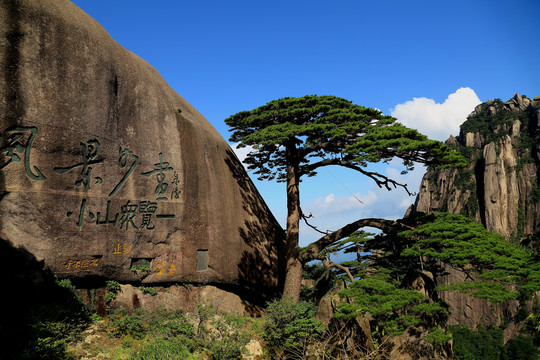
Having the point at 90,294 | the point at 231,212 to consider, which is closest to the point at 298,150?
the point at 231,212

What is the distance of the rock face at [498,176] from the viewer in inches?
2267

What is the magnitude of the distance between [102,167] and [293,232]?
5509 millimetres

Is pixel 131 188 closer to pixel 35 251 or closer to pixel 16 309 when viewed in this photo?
pixel 35 251

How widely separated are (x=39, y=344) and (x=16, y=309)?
120 centimetres

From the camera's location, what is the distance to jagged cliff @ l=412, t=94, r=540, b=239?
5772 centimetres

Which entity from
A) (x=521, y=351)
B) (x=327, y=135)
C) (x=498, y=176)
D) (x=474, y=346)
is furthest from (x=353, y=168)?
(x=498, y=176)

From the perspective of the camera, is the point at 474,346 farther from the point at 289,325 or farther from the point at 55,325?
the point at 55,325

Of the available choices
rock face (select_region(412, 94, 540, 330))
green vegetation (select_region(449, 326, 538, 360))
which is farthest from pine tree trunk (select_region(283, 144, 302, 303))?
rock face (select_region(412, 94, 540, 330))

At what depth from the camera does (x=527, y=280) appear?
252 inches

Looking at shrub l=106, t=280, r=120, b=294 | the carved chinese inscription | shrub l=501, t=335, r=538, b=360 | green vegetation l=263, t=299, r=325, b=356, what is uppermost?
the carved chinese inscription

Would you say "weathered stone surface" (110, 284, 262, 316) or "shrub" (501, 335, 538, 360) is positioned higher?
"weathered stone surface" (110, 284, 262, 316)

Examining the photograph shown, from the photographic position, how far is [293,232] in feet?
33.4

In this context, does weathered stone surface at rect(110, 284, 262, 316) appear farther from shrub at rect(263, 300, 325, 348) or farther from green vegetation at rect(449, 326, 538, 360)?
green vegetation at rect(449, 326, 538, 360)

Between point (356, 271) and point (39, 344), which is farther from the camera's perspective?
point (356, 271)
